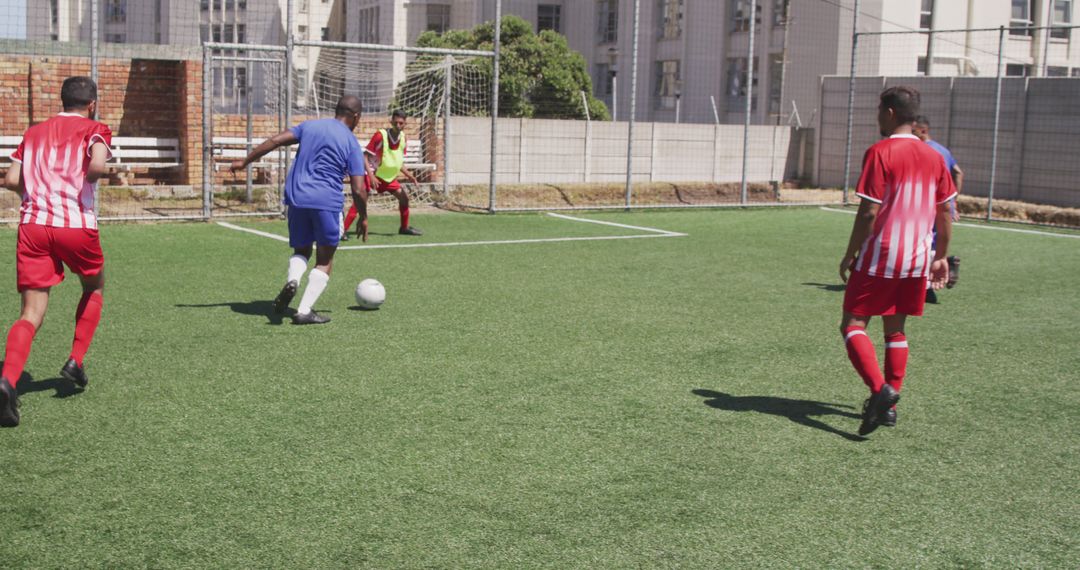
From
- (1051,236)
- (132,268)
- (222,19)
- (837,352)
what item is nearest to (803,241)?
(1051,236)

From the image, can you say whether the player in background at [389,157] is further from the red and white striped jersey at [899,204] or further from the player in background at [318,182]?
the red and white striped jersey at [899,204]

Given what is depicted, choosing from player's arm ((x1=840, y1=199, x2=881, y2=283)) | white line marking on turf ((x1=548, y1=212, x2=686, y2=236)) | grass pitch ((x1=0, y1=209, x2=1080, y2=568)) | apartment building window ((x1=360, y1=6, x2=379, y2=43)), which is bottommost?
grass pitch ((x1=0, y1=209, x2=1080, y2=568))

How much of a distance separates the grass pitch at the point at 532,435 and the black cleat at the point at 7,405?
7 centimetres

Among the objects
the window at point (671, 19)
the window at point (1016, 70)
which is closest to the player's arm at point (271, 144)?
the window at point (671, 19)

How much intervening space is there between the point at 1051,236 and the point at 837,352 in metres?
11.4

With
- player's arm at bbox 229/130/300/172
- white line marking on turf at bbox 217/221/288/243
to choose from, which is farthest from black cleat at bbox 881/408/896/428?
white line marking on turf at bbox 217/221/288/243

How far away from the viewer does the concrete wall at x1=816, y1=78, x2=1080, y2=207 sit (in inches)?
838

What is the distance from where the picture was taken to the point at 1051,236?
58.0 ft

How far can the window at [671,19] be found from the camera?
1618 inches

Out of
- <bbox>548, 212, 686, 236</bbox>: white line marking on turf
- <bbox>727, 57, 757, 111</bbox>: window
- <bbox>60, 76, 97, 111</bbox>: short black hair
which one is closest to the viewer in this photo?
<bbox>60, 76, 97, 111</bbox>: short black hair

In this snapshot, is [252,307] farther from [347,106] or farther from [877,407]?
[877,407]

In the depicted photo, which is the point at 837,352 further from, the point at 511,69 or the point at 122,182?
the point at 511,69

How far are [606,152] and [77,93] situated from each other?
17.5 m

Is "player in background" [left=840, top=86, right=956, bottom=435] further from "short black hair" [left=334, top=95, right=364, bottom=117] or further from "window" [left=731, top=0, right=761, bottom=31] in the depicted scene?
"window" [left=731, top=0, right=761, bottom=31]
